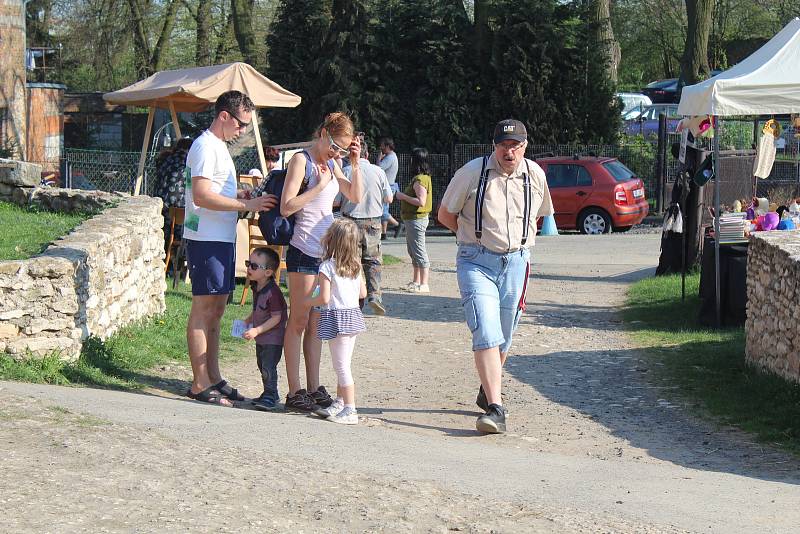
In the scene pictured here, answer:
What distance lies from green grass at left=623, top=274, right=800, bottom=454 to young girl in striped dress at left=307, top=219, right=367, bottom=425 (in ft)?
8.48

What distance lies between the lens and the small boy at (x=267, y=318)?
734 cm

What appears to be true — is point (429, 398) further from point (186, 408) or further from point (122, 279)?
point (122, 279)

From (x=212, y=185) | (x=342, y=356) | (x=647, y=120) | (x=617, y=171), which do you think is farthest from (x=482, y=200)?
(x=647, y=120)

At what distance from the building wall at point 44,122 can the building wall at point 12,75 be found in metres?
0.46

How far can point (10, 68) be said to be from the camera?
26625mm

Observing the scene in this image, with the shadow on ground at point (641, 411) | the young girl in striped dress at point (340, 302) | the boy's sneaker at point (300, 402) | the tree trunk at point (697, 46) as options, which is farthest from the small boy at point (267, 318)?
the tree trunk at point (697, 46)

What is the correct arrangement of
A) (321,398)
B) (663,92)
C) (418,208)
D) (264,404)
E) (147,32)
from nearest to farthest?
(264,404)
(321,398)
(418,208)
(147,32)
(663,92)

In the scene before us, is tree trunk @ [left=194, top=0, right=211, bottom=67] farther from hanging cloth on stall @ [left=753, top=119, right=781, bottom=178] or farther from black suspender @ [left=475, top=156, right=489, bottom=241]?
black suspender @ [left=475, top=156, right=489, bottom=241]

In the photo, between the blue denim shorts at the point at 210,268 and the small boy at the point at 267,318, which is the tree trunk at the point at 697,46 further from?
the blue denim shorts at the point at 210,268

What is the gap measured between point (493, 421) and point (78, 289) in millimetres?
3028

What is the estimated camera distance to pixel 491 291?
23.0 ft

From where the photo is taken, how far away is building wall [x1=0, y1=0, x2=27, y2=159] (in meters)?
26.3

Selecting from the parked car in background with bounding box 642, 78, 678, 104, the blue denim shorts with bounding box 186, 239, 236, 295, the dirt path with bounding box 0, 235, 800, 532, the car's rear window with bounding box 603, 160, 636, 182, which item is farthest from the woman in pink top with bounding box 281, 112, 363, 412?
the parked car in background with bounding box 642, 78, 678, 104

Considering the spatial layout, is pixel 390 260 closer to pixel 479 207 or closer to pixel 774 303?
pixel 774 303
